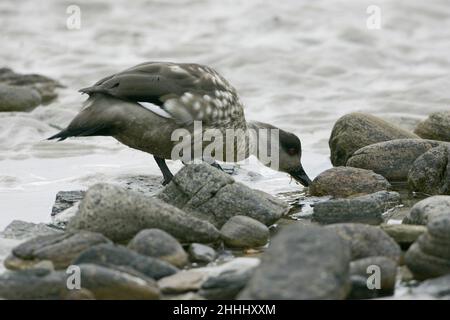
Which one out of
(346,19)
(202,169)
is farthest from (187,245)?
(346,19)

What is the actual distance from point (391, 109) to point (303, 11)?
4.42 meters

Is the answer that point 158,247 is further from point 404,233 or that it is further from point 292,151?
point 292,151

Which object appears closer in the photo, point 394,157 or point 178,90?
point 178,90

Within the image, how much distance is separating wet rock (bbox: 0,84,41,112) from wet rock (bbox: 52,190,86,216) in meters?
4.04

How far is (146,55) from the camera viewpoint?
45.2ft

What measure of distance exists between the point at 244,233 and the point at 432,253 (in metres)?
1.33

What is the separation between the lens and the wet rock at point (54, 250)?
18.5 feet

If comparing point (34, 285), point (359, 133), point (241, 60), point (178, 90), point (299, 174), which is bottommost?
point (299, 174)

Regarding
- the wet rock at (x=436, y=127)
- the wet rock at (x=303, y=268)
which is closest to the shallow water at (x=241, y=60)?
the wet rock at (x=436, y=127)

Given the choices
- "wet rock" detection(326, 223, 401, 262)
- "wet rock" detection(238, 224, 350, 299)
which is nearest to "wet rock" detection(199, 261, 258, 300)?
"wet rock" detection(238, 224, 350, 299)

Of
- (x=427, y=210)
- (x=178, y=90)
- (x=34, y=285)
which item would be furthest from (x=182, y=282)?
(x=178, y=90)

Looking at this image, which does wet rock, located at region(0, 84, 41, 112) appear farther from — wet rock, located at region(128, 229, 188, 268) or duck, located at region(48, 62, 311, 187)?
wet rock, located at region(128, 229, 188, 268)

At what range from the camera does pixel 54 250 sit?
5.66 meters

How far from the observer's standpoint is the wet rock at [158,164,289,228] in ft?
21.8
